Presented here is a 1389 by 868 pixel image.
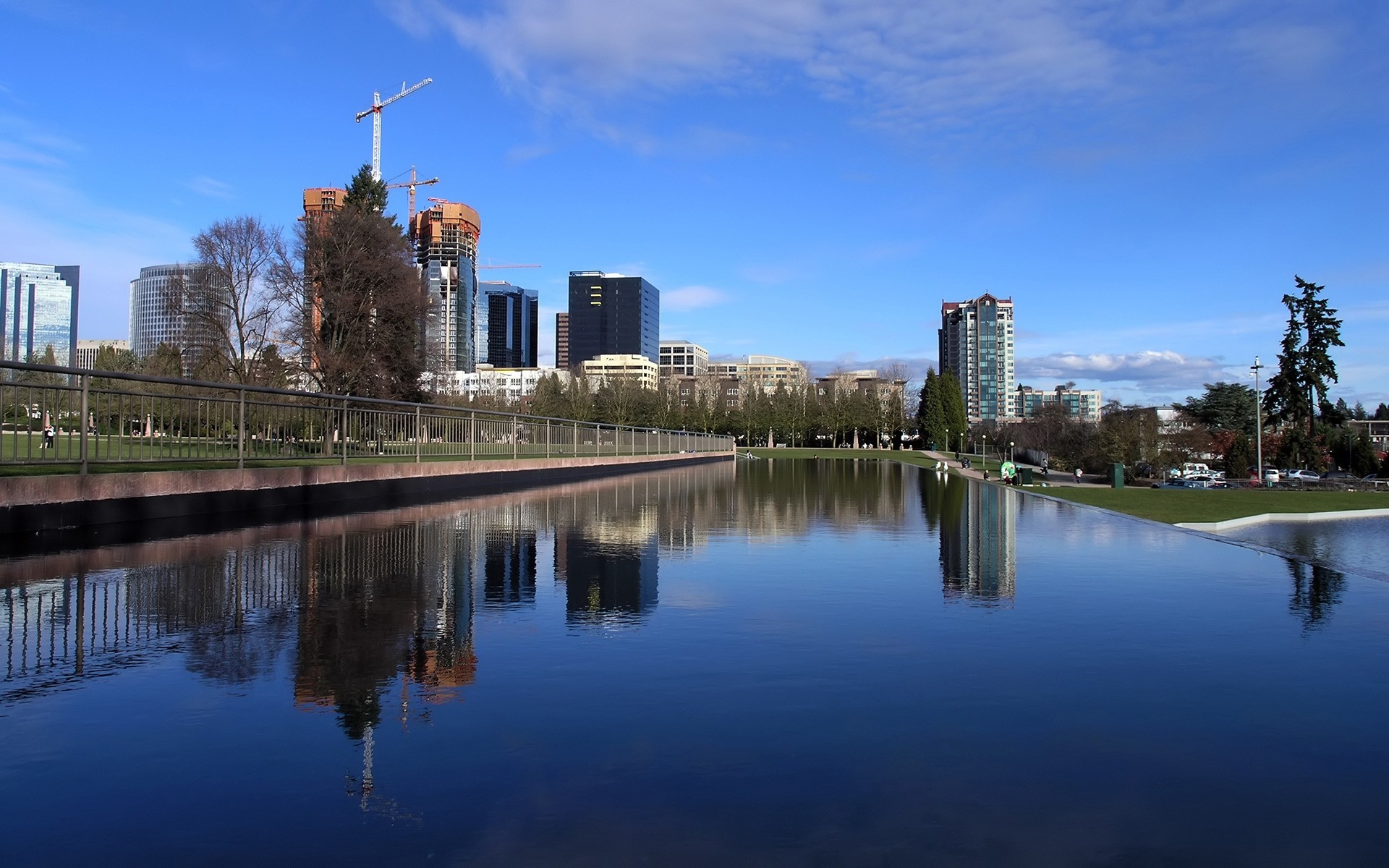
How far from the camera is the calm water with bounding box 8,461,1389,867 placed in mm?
2879

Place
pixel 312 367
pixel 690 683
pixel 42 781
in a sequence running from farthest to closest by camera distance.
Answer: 1. pixel 312 367
2. pixel 690 683
3. pixel 42 781

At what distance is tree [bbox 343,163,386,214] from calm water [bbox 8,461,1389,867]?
40796 millimetres

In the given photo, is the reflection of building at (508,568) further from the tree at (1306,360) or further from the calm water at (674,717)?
the tree at (1306,360)

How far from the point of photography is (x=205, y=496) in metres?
11.5

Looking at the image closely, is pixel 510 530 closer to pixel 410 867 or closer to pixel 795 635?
pixel 795 635

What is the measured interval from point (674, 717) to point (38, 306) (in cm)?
19761

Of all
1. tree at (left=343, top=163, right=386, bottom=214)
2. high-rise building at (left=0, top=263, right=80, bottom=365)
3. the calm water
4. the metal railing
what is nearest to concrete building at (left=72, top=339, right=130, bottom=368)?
high-rise building at (left=0, top=263, right=80, bottom=365)

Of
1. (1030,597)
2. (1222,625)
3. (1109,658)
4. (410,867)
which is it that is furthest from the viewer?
(1030,597)

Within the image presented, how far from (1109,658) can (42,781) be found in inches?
203

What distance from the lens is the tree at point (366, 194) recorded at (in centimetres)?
4575

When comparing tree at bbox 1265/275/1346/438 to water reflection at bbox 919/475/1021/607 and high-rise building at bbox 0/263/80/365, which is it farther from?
high-rise building at bbox 0/263/80/365

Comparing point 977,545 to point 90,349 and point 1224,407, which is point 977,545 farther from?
point 90,349

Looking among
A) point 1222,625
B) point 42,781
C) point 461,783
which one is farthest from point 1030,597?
point 42,781

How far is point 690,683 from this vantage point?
461 cm
